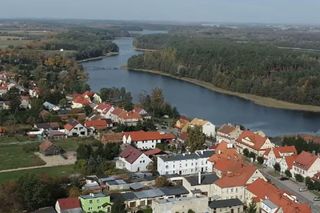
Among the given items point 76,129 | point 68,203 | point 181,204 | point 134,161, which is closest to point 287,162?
point 134,161

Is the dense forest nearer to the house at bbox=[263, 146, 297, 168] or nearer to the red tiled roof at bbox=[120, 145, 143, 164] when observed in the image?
the house at bbox=[263, 146, 297, 168]

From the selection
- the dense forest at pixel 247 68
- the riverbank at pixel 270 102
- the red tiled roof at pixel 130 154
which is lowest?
the riverbank at pixel 270 102

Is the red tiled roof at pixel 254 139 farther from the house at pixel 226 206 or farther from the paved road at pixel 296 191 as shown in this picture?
the house at pixel 226 206

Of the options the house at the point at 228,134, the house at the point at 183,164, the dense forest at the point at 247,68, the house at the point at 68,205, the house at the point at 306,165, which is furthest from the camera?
the dense forest at the point at 247,68

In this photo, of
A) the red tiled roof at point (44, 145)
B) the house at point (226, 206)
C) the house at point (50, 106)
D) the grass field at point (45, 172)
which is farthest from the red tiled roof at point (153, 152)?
the house at point (50, 106)

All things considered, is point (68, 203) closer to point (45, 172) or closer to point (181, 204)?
point (181, 204)

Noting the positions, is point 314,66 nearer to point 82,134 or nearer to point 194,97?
point 194,97

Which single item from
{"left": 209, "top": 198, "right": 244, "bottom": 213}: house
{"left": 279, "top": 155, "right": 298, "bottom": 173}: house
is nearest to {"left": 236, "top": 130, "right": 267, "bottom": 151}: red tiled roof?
{"left": 279, "top": 155, "right": 298, "bottom": 173}: house

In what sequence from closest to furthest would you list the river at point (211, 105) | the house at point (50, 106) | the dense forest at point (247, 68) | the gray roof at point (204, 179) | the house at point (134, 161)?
1. the gray roof at point (204, 179)
2. the house at point (134, 161)
3. the house at point (50, 106)
4. the river at point (211, 105)
5. the dense forest at point (247, 68)
